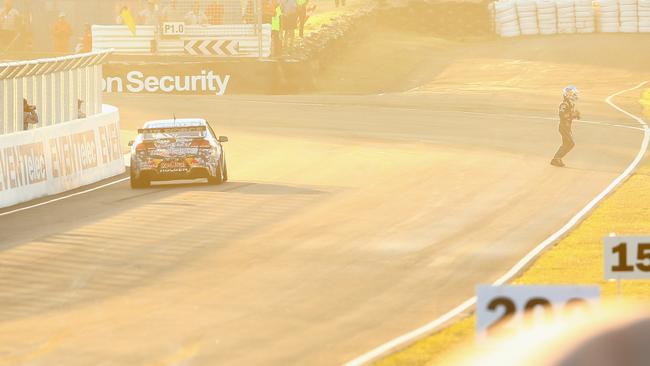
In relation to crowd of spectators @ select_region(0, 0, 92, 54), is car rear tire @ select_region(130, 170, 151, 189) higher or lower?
lower

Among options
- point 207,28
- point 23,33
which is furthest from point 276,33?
point 23,33

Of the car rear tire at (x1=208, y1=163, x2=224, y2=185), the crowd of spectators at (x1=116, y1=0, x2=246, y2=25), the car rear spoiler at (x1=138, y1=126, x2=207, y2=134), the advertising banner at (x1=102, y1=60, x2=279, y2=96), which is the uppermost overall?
the crowd of spectators at (x1=116, y1=0, x2=246, y2=25)

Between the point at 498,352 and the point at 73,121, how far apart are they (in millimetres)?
30200

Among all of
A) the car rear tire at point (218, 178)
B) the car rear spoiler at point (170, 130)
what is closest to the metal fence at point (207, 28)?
the car rear tire at point (218, 178)

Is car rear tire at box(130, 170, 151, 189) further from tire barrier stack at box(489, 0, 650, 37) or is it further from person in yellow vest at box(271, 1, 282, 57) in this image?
tire barrier stack at box(489, 0, 650, 37)

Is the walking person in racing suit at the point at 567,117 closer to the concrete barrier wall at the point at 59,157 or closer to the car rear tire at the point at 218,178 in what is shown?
the car rear tire at the point at 218,178

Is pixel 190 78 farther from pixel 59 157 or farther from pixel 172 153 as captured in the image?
pixel 172 153

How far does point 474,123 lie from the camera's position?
44188mm

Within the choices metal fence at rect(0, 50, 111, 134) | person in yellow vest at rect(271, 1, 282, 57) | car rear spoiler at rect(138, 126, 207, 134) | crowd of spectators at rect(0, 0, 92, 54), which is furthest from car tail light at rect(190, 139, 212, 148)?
crowd of spectators at rect(0, 0, 92, 54)

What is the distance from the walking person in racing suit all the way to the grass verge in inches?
85.3

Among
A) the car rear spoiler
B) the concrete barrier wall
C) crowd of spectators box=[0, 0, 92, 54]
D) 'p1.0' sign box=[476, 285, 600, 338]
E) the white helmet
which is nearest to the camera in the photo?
'p1.0' sign box=[476, 285, 600, 338]

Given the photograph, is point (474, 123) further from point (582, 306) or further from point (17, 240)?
point (582, 306)

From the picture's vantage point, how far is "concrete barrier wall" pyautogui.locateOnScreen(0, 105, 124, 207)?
27969 millimetres

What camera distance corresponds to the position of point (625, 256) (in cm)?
968
